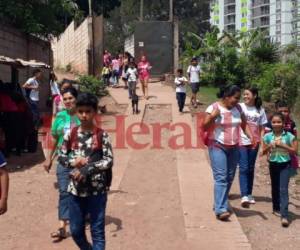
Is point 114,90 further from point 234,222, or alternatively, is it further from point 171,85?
point 234,222

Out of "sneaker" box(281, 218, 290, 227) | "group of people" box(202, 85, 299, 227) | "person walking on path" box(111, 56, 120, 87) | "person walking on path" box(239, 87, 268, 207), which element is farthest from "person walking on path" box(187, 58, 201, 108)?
"sneaker" box(281, 218, 290, 227)

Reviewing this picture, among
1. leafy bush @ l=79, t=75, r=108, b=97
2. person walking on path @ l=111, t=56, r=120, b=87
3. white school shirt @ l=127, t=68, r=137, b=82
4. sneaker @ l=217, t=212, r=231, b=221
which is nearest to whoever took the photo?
sneaker @ l=217, t=212, r=231, b=221

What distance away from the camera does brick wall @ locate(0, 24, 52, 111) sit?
53.3 ft

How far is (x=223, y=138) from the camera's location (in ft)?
22.9

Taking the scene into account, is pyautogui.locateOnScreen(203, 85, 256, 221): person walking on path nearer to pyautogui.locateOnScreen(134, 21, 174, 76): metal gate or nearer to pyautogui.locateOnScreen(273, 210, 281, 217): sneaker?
pyautogui.locateOnScreen(273, 210, 281, 217): sneaker

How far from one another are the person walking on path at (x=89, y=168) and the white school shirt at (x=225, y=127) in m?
2.37

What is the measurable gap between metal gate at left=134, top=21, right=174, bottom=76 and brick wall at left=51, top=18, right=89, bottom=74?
2736mm

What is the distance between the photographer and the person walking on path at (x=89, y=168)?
482cm

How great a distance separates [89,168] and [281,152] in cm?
305

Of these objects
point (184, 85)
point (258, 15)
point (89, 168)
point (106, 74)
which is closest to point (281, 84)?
point (184, 85)

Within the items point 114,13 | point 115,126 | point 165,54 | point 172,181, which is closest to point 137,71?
point 115,126

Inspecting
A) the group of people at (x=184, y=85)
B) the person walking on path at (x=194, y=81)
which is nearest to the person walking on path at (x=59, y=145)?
the group of people at (x=184, y=85)

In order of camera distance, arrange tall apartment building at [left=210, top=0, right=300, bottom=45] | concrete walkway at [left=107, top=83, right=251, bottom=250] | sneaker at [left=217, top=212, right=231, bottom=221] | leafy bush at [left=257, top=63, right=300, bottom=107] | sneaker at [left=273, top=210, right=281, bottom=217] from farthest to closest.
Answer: tall apartment building at [left=210, top=0, right=300, bottom=45] < leafy bush at [left=257, top=63, right=300, bottom=107] < sneaker at [left=273, top=210, right=281, bottom=217] < sneaker at [left=217, top=212, right=231, bottom=221] < concrete walkway at [left=107, top=83, right=251, bottom=250]

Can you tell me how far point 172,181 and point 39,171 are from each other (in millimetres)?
2450
